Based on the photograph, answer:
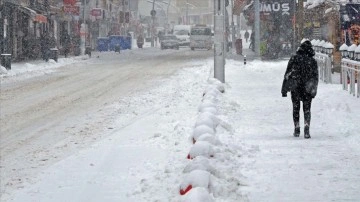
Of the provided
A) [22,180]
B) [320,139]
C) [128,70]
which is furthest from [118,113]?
[128,70]

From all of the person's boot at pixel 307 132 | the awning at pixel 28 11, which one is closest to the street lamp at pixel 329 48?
the person's boot at pixel 307 132

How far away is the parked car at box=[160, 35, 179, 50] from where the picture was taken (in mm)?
71188

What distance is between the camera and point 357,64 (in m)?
17.8

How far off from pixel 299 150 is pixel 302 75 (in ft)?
5.47

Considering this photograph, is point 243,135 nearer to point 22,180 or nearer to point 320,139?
point 320,139

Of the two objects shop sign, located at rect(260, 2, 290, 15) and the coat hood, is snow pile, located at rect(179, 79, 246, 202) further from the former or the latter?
shop sign, located at rect(260, 2, 290, 15)

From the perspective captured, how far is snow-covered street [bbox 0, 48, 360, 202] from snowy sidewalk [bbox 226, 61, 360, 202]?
13 millimetres

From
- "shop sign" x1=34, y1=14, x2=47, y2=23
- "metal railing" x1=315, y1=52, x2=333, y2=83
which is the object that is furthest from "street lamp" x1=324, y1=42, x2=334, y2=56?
"shop sign" x1=34, y1=14, x2=47, y2=23

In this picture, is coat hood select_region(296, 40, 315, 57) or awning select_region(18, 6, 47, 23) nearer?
coat hood select_region(296, 40, 315, 57)

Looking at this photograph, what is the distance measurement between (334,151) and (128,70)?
23.5 m

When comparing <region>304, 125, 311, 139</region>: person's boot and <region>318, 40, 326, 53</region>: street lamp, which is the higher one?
<region>318, 40, 326, 53</region>: street lamp

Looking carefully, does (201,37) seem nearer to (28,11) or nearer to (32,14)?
(32,14)

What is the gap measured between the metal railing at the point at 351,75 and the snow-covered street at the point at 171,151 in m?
0.41

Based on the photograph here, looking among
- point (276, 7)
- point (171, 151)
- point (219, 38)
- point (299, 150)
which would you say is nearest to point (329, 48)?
point (219, 38)
